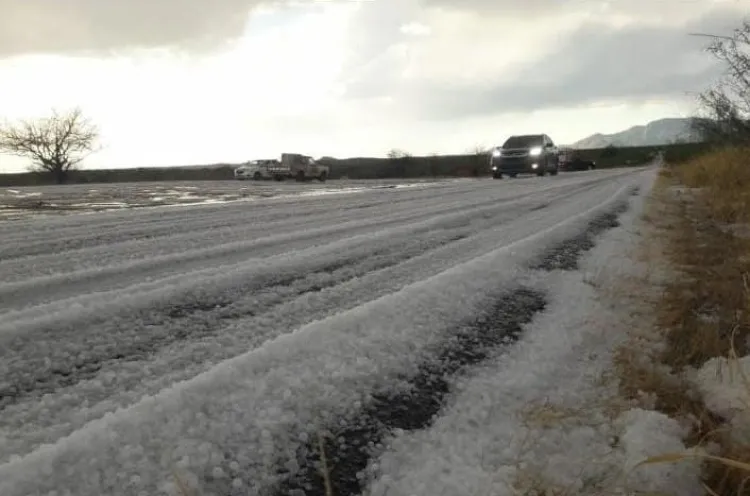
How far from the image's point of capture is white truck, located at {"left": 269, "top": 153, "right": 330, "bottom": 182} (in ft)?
93.8

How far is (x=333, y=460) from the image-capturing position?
1222 mm

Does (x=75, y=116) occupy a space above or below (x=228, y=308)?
above

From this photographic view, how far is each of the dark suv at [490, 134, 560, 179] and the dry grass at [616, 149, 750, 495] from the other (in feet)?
47.6

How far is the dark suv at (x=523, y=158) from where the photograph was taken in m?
19.0

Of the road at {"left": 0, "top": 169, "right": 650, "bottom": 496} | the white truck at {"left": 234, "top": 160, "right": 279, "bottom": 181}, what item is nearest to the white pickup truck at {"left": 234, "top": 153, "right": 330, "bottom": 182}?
the white truck at {"left": 234, "top": 160, "right": 279, "bottom": 181}

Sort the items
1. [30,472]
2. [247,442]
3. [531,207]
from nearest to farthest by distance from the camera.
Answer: [30,472], [247,442], [531,207]

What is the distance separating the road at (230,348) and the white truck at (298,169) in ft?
81.6

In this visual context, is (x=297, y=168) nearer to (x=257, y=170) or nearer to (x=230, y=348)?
(x=257, y=170)

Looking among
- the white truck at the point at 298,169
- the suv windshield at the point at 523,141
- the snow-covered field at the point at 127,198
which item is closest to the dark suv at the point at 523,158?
the suv windshield at the point at 523,141

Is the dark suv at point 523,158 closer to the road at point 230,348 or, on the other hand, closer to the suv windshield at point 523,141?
the suv windshield at point 523,141

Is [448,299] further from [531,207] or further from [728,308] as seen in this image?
[531,207]

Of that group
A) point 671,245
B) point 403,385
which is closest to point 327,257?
point 403,385

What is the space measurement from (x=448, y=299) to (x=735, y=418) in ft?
3.86

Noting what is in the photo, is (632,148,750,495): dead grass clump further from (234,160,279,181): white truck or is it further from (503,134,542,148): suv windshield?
(234,160,279,181): white truck
